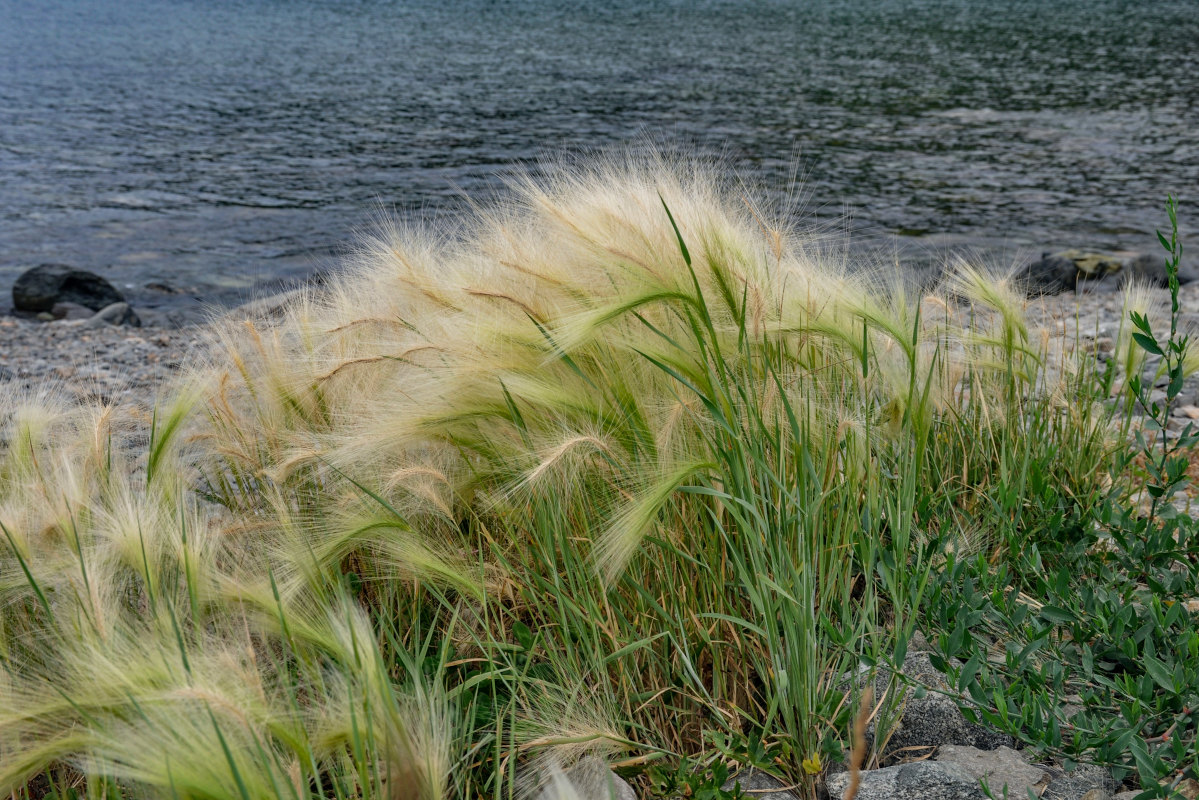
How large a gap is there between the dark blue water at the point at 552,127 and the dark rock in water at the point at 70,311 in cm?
91

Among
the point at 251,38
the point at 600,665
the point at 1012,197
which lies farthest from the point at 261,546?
the point at 251,38

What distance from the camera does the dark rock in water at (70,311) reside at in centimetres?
847

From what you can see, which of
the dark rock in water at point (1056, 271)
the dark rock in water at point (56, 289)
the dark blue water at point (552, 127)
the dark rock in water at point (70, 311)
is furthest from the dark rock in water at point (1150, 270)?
the dark rock in water at point (56, 289)

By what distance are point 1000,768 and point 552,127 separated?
49.1 feet

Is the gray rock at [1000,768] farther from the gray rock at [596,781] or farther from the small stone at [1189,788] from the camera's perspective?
the gray rock at [596,781]

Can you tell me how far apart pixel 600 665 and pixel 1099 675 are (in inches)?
38.8

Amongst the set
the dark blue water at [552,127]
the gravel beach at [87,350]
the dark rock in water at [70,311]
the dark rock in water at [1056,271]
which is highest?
the dark blue water at [552,127]

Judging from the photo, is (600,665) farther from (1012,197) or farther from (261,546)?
(1012,197)

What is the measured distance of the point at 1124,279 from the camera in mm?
8164

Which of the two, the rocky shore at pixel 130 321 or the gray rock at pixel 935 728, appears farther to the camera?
the rocky shore at pixel 130 321

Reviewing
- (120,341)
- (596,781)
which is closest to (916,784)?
(596,781)

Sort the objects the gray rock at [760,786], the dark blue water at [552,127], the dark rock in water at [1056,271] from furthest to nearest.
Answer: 1. the dark blue water at [552,127]
2. the dark rock in water at [1056,271]
3. the gray rock at [760,786]

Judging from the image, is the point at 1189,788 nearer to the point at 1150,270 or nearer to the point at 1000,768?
the point at 1000,768

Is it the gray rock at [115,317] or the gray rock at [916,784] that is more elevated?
the gray rock at [916,784]
